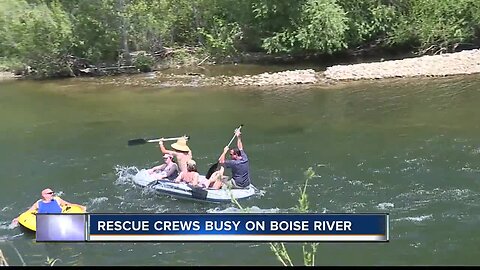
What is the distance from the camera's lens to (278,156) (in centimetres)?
1862

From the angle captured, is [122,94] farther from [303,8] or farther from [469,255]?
[469,255]

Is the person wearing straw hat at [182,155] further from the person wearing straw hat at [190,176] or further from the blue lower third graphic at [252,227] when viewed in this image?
the blue lower third graphic at [252,227]

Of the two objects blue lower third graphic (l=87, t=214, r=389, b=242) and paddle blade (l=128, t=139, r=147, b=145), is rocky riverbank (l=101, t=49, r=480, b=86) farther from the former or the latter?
blue lower third graphic (l=87, t=214, r=389, b=242)

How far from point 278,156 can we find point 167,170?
125 inches

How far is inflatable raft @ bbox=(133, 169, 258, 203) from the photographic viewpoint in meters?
15.6

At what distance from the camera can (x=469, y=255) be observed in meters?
12.1

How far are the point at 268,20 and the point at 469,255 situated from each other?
2558 cm

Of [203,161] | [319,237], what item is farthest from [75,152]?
[319,237]

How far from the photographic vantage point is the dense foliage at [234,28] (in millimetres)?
33750

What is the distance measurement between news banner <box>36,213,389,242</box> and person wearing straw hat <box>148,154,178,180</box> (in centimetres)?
908

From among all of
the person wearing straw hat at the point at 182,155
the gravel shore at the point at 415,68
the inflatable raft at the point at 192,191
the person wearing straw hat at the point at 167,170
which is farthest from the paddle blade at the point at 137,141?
the gravel shore at the point at 415,68

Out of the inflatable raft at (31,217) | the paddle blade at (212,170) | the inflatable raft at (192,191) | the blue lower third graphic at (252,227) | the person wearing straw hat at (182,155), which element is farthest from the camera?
the person wearing straw hat at (182,155)

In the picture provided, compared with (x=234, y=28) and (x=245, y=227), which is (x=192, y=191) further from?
(x=234, y=28)

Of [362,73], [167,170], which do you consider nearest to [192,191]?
[167,170]
